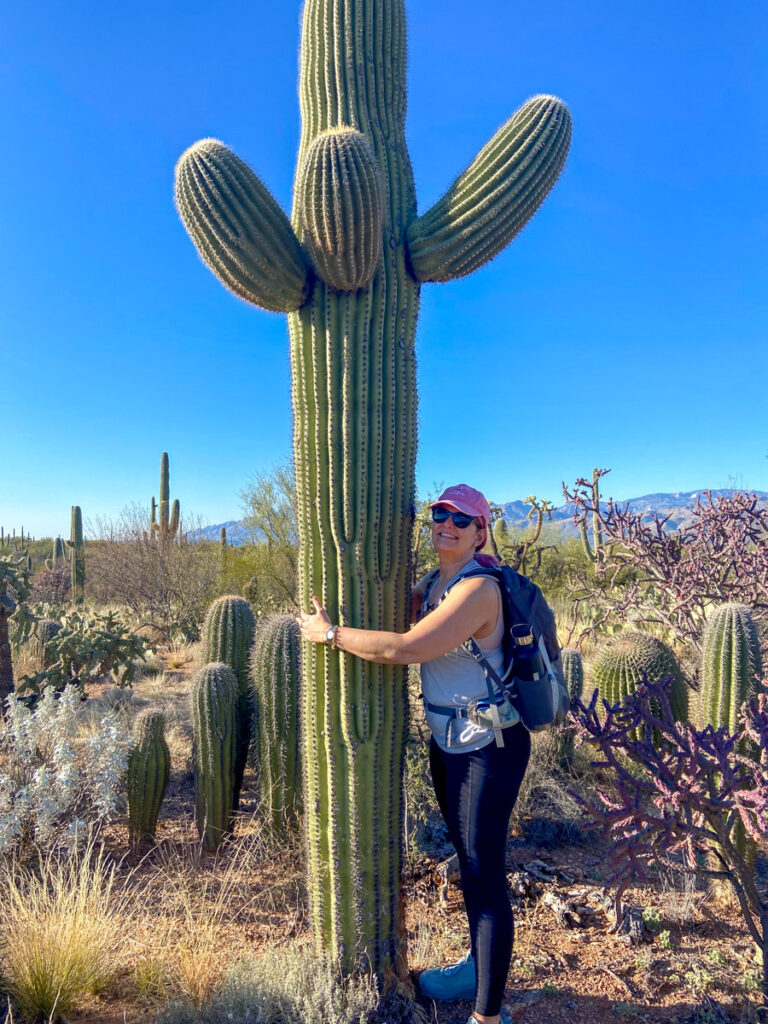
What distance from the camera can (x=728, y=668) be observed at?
3891 mm

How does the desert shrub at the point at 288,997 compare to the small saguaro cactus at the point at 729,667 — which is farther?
the small saguaro cactus at the point at 729,667

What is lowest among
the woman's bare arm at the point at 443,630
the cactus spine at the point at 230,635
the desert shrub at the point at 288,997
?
the desert shrub at the point at 288,997

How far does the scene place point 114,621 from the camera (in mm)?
7406

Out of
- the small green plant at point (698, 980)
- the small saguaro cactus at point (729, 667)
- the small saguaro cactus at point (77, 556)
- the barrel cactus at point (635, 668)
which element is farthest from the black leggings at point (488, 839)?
the small saguaro cactus at point (77, 556)

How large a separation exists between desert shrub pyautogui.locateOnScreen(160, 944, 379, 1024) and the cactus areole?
110 mm

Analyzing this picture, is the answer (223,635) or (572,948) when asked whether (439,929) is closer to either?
→ (572,948)

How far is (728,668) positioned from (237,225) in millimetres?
3549

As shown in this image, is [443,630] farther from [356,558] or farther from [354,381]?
[354,381]

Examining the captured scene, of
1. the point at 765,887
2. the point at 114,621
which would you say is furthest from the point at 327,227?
the point at 114,621

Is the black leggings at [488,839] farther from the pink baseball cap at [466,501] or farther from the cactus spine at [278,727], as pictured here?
the cactus spine at [278,727]

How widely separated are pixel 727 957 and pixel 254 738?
2.98 meters

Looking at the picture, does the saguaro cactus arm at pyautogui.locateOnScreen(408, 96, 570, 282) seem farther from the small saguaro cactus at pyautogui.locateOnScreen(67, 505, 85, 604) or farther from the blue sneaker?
the small saguaro cactus at pyautogui.locateOnScreen(67, 505, 85, 604)

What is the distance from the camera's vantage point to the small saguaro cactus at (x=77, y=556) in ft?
56.2

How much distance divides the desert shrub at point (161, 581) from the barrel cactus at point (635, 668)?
8.79 meters
